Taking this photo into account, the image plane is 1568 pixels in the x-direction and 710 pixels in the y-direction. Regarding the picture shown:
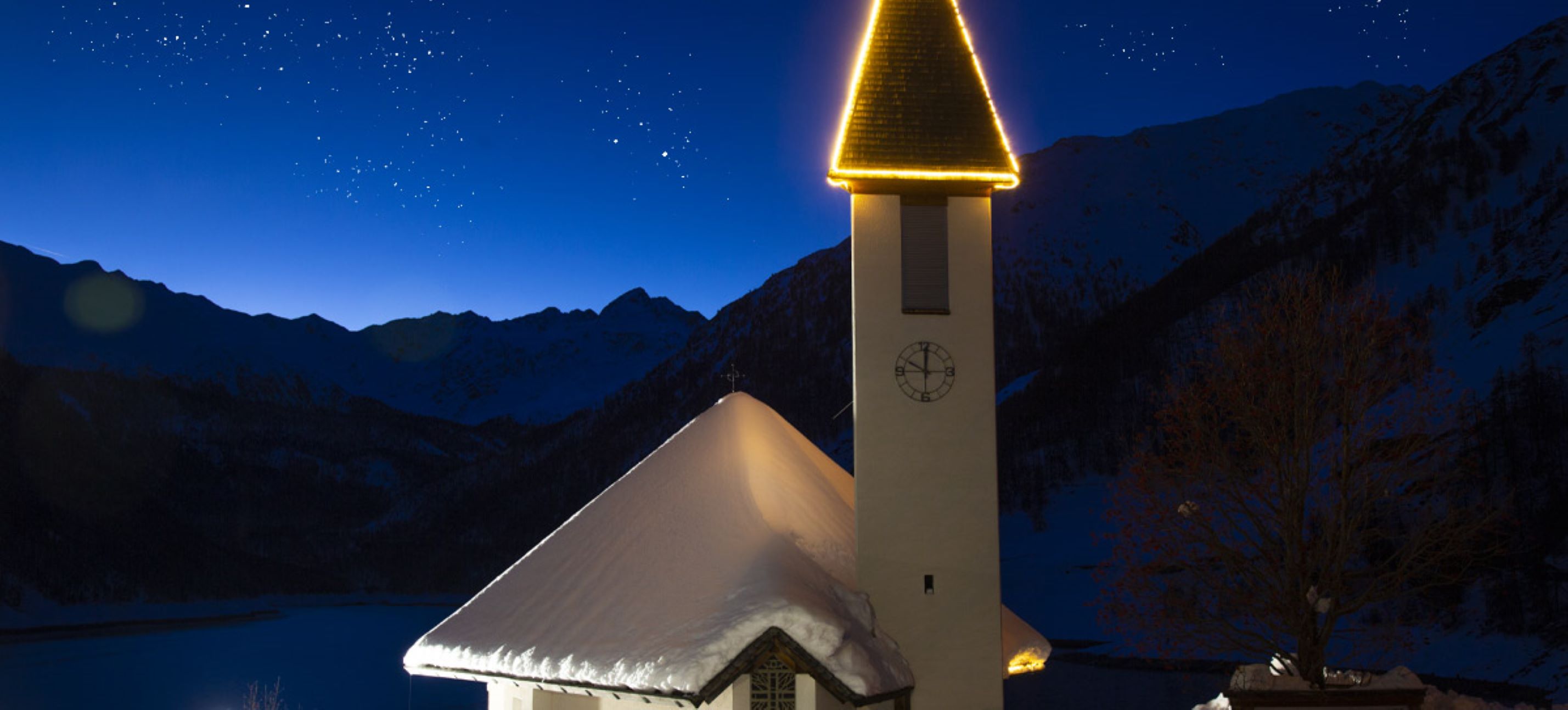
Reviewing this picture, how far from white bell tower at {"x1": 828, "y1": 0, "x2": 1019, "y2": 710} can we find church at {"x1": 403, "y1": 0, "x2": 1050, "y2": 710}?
0.09 feet

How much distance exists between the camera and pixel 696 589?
53.7 feet

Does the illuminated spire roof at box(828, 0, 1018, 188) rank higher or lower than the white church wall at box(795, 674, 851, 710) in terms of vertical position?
higher

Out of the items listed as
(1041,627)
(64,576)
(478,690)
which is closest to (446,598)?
(64,576)

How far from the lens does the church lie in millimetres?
16469

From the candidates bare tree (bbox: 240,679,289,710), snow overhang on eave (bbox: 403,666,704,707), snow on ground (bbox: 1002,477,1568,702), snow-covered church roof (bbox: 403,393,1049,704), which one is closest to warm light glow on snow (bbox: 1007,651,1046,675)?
snow-covered church roof (bbox: 403,393,1049,704)

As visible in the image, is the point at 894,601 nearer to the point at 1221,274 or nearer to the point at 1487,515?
the point at 1487,515

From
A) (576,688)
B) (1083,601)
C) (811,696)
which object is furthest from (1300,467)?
(1083,601)

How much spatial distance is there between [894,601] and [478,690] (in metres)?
72.7

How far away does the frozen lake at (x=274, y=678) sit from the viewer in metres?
72.8

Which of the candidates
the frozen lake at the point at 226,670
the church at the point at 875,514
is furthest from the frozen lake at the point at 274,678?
the church at the point at 875,514

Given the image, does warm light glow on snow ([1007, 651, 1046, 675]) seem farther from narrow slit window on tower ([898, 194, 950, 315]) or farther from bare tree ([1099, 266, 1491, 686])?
narrow slit window on tower ([898, 194, 950, 315])

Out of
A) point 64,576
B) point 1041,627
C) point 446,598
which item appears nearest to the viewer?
point 1041,627

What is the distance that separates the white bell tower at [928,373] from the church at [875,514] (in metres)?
0.03

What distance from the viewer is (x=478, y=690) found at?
8431cm
